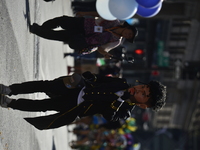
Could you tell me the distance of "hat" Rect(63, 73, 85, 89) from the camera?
5.13m

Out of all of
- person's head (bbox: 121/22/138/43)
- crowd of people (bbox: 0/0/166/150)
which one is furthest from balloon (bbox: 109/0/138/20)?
crowd of people (bbox: 0/0/166/150)

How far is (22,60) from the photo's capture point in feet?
20.0

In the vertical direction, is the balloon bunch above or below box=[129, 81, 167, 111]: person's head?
above

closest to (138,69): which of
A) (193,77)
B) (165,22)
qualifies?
(193,77)

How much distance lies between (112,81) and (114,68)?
6027mm

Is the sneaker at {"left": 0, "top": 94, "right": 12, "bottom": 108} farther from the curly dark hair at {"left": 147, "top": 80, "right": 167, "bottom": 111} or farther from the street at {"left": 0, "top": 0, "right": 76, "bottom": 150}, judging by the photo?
the curly dark hair at {"left": 147, "top": 80, "right": 167, "bottom": 111}

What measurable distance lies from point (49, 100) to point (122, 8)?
258cm

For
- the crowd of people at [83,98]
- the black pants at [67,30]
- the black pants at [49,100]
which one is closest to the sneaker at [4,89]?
the crowd of people at [83,98]

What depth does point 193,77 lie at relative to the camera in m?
18.1

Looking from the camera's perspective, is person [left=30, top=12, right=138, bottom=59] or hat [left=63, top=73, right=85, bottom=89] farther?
person [left=30, top=12, right=138, bottom=59]

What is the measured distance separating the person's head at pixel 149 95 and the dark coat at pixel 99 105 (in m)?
0.13

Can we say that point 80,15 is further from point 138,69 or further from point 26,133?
point 138,69

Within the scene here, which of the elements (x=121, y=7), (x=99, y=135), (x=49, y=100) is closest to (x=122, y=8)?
(x=121, y=7)

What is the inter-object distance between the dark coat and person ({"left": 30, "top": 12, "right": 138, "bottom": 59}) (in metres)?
1.58
